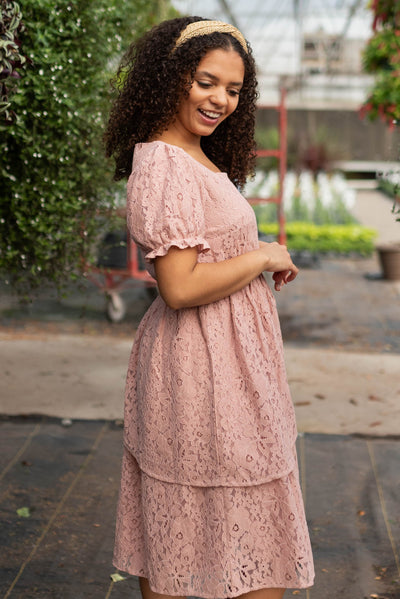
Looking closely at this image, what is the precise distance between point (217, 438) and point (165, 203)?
554mm

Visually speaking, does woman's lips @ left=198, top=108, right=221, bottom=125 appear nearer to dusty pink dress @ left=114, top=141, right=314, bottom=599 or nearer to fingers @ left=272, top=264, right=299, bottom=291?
dusty pink dress @ left=114, top=141, right=314, bottom=599

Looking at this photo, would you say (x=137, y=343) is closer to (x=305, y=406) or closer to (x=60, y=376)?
(x=305, y=406)

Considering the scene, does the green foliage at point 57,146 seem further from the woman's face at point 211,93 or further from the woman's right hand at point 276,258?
the woman's right hand at point 276,258

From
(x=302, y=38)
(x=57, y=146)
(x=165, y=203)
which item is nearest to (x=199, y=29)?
(x=165, y=203)

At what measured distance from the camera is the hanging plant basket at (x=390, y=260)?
29.7 ft

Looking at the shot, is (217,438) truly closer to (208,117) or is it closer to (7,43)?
(208,117)

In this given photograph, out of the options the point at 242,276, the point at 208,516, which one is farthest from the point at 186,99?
the point at 208,516

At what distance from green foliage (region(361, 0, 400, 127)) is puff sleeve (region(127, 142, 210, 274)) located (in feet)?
12.5

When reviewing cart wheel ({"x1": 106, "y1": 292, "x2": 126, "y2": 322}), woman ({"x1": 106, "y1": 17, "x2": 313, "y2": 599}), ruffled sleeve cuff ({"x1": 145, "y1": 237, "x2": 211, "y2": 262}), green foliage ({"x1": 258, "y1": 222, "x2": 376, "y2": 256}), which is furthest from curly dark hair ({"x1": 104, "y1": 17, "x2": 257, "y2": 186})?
green foliage ({"x1": 258, "y1": 222, "x2": 376, "y2": 256})

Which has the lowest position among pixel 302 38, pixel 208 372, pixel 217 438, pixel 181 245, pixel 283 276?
pixel 217 438

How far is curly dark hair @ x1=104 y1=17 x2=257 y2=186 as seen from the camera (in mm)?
1901

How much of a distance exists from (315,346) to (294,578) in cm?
447

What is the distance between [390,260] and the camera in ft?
30.0

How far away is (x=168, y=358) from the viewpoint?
6.42ft
